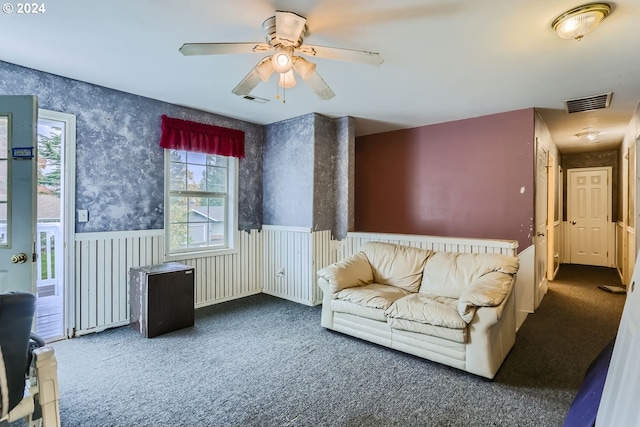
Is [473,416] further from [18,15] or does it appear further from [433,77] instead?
[18,15]

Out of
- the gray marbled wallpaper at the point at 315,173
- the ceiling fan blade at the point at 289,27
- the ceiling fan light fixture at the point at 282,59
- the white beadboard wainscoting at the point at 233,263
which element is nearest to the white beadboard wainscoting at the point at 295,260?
the white beadboard wainscoting at the point at 233,263

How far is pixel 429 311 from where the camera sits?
8.03ft

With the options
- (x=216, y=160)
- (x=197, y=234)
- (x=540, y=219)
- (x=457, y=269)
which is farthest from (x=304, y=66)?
Answer: (x=540, y=219)

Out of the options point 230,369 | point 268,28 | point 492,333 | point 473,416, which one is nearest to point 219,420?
point 230,369

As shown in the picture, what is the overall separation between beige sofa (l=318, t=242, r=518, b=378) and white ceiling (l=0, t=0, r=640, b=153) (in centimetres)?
165

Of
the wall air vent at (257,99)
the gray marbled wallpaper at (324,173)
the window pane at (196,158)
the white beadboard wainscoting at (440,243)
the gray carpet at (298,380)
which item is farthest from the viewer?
the gray marbled wallpaper at (324,173)

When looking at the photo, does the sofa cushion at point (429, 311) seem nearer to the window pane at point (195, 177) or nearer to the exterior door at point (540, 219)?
the exterior door at point (540, 219)

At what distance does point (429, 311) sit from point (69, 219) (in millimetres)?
3307

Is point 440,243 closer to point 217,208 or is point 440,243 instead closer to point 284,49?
point 284,49

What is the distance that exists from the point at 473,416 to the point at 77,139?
390 cm

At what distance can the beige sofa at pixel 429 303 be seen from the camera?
2.29 meters

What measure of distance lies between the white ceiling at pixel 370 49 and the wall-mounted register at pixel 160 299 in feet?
6.08

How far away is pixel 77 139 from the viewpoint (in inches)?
118

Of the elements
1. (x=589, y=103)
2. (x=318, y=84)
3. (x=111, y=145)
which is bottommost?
(x=111, y=145)
